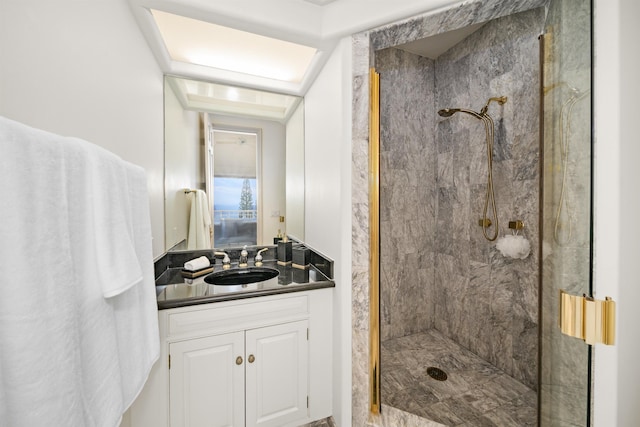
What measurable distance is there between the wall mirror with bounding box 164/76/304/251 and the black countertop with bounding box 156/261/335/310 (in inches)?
13.5

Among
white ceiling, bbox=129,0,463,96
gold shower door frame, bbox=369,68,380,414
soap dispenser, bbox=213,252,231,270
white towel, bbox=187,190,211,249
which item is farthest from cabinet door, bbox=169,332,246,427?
white ceiling, bbox=129,0,463,96

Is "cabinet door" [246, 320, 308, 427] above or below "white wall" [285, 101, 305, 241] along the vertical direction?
below

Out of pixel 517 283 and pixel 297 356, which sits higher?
pixel 517 283

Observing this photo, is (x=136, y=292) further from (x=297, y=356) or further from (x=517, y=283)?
(x=517, y=283)

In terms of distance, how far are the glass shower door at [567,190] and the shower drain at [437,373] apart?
3.47 ft

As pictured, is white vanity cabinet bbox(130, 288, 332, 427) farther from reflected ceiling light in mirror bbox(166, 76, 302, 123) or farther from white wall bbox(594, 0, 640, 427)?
reflected ceiling light in mirror bbox(166, 76, 302, 123)

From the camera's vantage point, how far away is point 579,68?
0.77 metres

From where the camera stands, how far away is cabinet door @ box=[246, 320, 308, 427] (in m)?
1.36

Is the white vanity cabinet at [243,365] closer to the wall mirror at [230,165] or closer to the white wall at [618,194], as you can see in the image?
the wall mirror at [230,165]

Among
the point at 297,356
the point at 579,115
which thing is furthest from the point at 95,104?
the point at 579,115

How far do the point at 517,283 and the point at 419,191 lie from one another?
1049 mm

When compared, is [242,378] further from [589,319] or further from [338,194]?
[589,319]

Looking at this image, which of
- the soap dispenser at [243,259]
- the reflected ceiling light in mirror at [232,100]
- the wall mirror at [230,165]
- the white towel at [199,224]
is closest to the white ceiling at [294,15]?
the reflected ceiling light in mirror at [232,100]

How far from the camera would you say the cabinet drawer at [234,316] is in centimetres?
125
